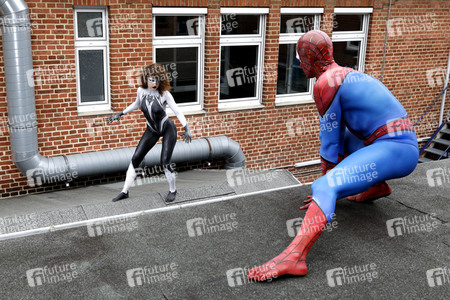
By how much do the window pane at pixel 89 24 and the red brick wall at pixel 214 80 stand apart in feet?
0.62

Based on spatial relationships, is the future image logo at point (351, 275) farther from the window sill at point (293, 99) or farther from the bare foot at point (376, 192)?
the window sill at point (293, 99)

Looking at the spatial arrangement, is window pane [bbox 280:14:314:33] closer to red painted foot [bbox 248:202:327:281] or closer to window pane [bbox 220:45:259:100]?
window pane [bbox 220:45:259:100]

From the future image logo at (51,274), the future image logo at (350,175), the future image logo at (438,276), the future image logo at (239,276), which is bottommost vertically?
the future image logo at (51,274)

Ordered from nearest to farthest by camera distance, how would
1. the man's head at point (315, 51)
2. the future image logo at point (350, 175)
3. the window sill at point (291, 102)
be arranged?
the future image logo at point (350, 175)
the man's head at point (315, 51)
the window sill at point (291, 102)

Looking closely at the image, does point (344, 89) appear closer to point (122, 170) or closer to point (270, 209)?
point (270, 209)

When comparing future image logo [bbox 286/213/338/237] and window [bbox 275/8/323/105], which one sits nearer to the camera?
future image logo [bbox 286/213/338/237]

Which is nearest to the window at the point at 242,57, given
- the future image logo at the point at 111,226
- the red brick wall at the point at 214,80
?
the red brick wall at the point at 214,80

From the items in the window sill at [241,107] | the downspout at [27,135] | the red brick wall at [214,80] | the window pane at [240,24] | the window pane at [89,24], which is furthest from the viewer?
the window sill at [241,107]

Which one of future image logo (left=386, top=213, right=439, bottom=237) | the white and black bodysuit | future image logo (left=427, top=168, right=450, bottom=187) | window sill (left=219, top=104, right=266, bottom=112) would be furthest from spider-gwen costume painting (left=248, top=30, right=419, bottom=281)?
window sill (left=219, top=104, right=266, bottom=112)

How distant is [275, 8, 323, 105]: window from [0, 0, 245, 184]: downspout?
251 cm

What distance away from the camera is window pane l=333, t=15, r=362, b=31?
9.82 m

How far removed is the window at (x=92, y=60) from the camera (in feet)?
24.7

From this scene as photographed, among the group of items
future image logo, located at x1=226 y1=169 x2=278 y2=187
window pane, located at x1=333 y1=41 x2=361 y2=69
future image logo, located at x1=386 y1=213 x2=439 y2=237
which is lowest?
future image logo, located at x1=226 y1=169 x2=278 y2=187

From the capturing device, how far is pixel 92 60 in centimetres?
779
